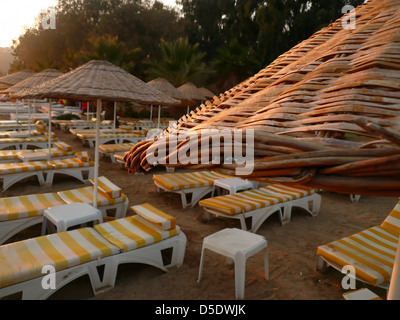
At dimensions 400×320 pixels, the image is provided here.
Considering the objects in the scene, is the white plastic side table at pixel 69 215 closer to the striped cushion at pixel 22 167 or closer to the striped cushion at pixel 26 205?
the striped cushion at pixel 26 205

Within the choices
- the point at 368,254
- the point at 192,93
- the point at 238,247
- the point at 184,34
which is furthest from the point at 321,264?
the point at 184,34

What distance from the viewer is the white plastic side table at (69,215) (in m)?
3.74

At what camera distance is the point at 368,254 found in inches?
128

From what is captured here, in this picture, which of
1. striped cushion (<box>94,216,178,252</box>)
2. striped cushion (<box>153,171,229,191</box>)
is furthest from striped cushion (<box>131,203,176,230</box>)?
striped cushion (<box>153,171,229,191</box>)

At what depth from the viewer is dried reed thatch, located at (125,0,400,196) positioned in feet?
1.95

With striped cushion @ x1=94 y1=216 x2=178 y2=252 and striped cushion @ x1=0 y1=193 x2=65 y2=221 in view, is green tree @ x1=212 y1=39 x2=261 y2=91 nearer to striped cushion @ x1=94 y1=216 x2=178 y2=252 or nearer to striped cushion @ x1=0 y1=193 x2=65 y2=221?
striped cushion @ x1=0 y1=193 x2=65 y2=221

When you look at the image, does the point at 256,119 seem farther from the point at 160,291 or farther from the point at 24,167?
the point at 24,167

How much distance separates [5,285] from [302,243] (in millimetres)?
3850

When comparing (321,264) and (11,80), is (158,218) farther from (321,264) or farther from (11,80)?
(11,80)

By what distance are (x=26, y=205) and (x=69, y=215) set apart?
85 centimetres

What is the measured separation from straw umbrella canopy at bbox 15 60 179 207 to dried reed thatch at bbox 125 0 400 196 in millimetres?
2535

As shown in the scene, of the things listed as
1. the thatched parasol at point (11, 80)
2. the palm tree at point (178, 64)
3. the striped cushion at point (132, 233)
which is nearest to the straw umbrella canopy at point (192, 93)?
the palm tree at point (178, 64)

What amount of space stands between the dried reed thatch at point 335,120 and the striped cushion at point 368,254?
2.58 meters

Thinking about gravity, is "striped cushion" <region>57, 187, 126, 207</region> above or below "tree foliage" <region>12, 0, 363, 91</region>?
below
